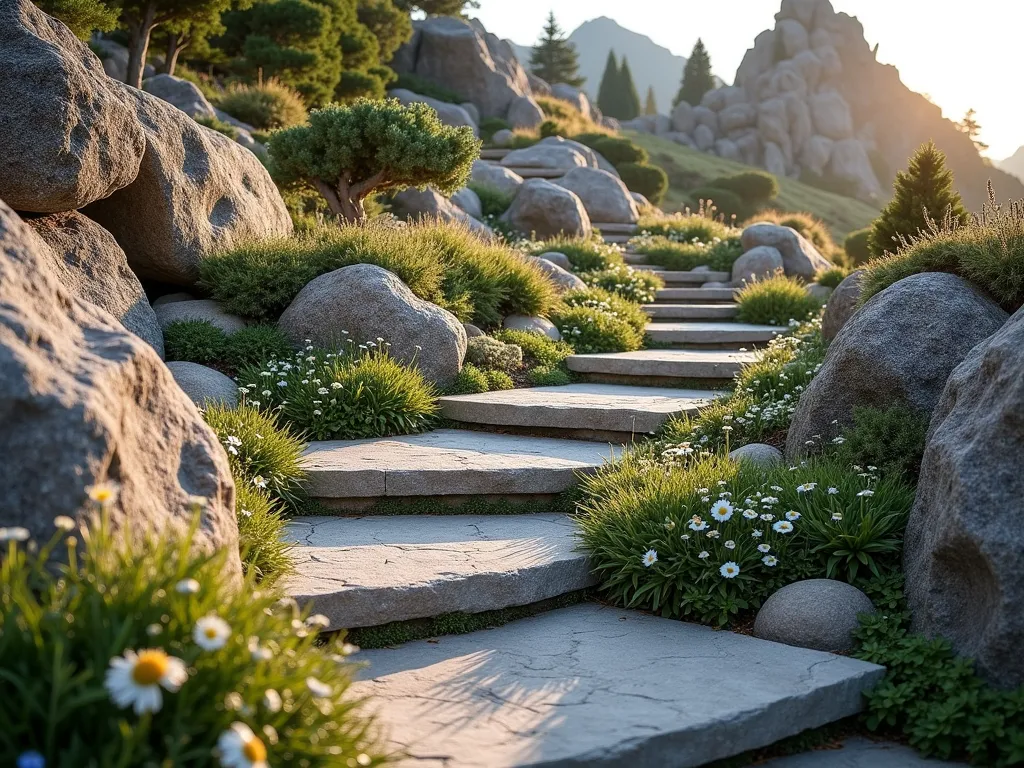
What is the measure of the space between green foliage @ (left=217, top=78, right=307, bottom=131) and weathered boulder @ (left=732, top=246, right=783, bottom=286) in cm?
858

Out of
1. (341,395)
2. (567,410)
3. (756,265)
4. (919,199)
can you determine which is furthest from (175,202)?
(756,265)

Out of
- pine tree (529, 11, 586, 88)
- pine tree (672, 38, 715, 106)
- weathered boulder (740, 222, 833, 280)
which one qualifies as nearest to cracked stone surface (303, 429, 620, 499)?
weathered boulder (740, 222, 833, 280)

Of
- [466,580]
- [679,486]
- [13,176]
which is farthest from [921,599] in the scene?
[13,176]

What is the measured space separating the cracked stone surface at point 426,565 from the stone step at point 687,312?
6.50 metres

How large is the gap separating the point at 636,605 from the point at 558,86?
41754 millimetres

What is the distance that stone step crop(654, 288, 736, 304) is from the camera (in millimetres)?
12523

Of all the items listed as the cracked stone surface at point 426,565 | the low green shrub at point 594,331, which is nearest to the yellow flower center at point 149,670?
the cracked stone surface at point 426,565

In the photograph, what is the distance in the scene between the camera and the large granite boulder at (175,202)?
6949 millimetres

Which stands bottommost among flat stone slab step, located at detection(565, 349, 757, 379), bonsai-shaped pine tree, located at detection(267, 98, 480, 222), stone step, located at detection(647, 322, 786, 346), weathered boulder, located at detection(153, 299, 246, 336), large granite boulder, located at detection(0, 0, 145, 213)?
weathered boulder, located at detection(153, 299, 246, 336)

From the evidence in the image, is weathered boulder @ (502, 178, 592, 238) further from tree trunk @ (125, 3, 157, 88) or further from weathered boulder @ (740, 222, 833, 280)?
tree trunk @ (125, 3, 157, 88)

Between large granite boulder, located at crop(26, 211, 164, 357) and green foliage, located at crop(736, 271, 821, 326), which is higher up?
green foliage, located at crop(736, 271, 821, 326)

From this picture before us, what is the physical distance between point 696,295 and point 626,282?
3.66ft

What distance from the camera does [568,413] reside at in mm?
6840

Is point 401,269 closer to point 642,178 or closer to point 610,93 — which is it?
point 642,178
